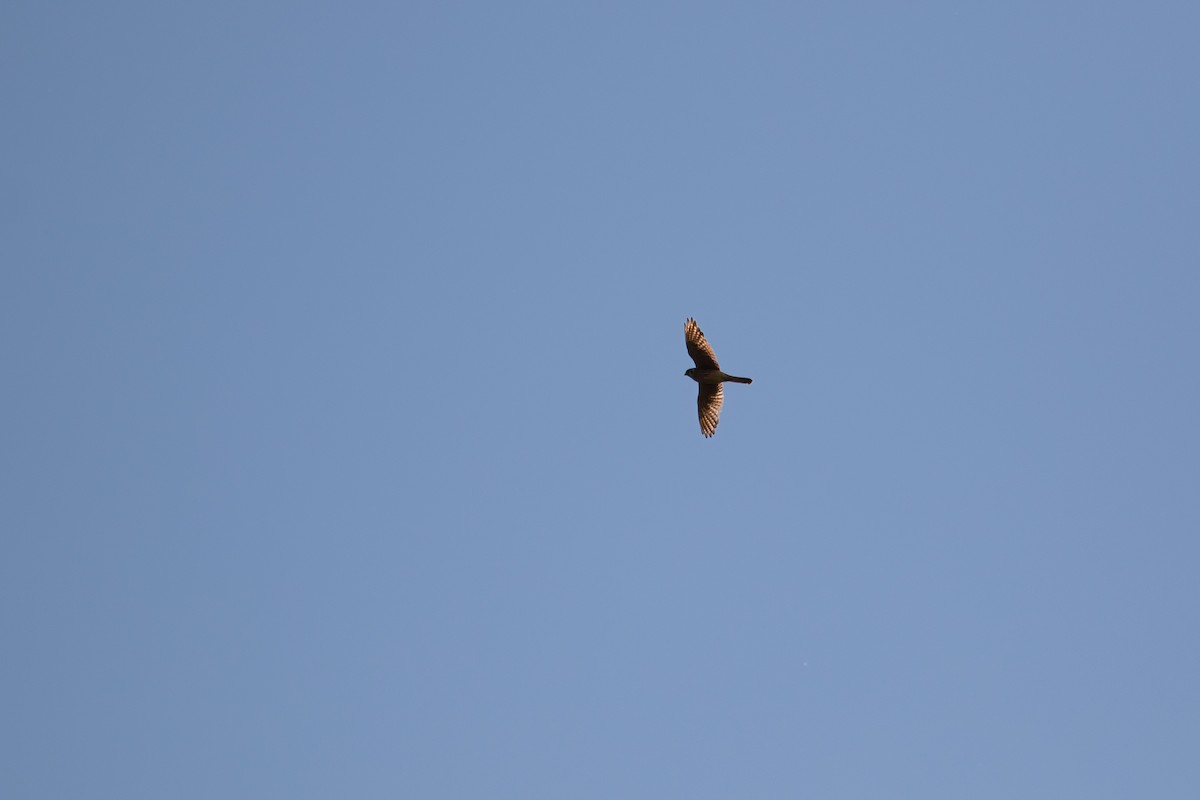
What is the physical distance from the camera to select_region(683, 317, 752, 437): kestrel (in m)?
75.1

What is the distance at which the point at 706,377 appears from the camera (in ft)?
248

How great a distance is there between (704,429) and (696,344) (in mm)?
3676

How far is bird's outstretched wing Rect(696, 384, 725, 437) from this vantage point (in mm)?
76375

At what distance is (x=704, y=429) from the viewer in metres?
76.2

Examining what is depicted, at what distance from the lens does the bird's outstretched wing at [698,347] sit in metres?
75.1

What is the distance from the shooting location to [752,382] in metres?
74.5

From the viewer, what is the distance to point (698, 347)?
75062mm

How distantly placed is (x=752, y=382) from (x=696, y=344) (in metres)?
2.83

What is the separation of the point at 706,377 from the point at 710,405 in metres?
1.55

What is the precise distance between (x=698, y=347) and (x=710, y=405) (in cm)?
288

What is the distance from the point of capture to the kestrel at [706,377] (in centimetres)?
7512

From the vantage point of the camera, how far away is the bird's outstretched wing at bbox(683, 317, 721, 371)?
75062mm

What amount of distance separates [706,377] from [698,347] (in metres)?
1.37
